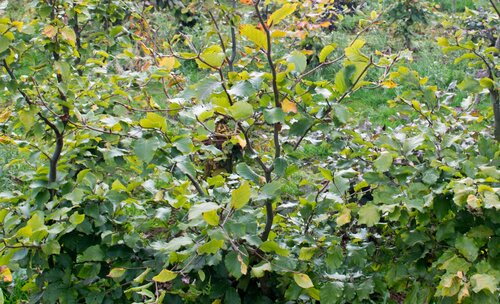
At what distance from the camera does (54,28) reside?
262 cm

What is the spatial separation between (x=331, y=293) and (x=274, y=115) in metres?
0.64

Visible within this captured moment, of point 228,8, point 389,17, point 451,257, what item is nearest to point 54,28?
point 228,8

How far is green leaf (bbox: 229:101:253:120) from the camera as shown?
199 centimetres

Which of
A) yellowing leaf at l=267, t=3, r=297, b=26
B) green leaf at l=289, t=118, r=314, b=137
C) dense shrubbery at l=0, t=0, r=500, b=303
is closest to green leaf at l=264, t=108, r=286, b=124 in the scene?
dense shrubbery at l=0, t=0, r=500, b=303

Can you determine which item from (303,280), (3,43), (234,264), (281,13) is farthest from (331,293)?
(3,43)

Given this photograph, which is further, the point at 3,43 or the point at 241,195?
the point at 3,43

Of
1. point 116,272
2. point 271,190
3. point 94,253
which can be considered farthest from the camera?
point 94,253

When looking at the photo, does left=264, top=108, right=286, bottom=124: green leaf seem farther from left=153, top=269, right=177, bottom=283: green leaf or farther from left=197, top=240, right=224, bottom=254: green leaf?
left=153, top=269, right=177, bottom=283: green leaf

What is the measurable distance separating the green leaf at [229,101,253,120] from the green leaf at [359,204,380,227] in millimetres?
489

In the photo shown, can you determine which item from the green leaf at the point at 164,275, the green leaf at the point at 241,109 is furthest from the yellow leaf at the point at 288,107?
the green leaf at the point at 164,275

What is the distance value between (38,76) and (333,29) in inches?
274

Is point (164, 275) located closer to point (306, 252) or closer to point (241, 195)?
point (241, 195)

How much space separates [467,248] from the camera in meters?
1.94

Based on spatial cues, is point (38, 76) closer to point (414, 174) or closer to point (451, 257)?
point (414, 174)
